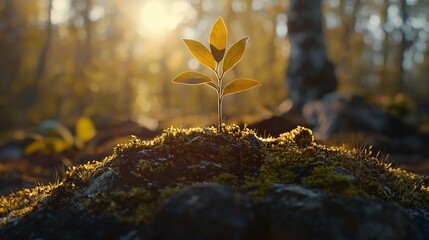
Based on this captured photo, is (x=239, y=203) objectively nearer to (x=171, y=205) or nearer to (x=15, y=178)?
(x=171, y=205)

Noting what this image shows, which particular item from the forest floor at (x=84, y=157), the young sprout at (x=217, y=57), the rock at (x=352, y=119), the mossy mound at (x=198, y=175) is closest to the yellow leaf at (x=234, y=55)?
the young sprout at (x=217, y=57)

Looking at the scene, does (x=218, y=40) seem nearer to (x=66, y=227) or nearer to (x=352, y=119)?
(x=66, y=227)

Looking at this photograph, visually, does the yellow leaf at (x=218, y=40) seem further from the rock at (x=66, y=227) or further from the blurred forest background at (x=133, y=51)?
the blurred forest background at (x=133, y=51)

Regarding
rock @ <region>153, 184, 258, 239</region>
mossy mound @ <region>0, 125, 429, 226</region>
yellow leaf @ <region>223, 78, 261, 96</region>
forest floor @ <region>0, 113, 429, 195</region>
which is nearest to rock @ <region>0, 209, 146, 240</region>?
mossy mound @ <region>0, 125, 429, 226</region>

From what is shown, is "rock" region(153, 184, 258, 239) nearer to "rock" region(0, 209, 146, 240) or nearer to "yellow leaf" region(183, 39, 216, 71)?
"rock" region(0, 209, 146, 240)

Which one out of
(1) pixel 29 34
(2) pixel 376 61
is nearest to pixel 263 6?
(1) pixel 29 34

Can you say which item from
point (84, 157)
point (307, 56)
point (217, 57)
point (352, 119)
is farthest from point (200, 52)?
point (307, 56)
